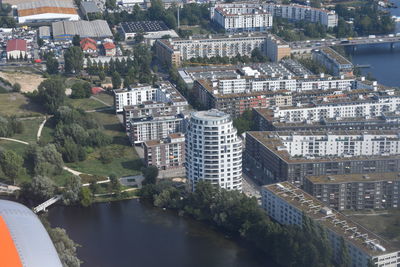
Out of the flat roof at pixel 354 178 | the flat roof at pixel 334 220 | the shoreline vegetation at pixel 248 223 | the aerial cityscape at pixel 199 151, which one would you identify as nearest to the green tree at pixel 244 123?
the aerial cityscape at pixel 199 151

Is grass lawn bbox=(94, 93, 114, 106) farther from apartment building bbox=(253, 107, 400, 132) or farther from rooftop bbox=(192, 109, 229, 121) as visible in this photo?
rooftop bbox=(192, 109, 229, 121)

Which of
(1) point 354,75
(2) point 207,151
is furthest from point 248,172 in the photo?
(1) point 354,75

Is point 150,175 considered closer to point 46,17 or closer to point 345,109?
point 345,109

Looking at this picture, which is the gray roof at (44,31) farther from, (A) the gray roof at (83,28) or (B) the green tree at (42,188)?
(B) the green tree at (42,188)

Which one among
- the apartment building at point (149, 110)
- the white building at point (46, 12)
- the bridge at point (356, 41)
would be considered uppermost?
the white building at point (46, 12)

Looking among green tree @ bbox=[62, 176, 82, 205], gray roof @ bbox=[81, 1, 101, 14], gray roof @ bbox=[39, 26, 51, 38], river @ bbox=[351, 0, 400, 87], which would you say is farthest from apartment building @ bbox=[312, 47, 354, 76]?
green tree @ bbox=[62, 176, 82, 205]

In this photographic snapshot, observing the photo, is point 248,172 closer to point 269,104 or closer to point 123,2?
point 269,104

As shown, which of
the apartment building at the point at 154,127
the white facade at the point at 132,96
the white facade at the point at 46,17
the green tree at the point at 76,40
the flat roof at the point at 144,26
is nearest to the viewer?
the apartment building at the point at 154,127

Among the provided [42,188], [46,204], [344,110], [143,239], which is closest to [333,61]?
[344,110]
